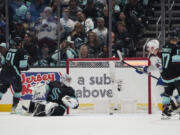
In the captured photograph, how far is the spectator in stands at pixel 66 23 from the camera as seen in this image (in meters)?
10.3

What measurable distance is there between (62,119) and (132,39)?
2.79 meters

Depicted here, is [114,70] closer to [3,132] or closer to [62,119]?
[62,119]

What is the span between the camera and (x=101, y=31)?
10.0 m

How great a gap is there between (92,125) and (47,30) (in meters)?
3.70

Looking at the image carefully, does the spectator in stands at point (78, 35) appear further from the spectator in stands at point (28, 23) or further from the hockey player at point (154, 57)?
the hockey player at point (154, 57)

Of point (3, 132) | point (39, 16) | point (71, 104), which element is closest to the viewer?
point (3, 132)

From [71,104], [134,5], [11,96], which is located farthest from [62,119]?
[134,5]

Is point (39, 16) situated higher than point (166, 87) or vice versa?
point (39, 16)

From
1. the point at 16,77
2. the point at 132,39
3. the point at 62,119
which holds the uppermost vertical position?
the point at 132,39

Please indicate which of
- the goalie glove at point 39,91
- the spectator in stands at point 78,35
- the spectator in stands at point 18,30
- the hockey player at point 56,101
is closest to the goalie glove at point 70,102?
the hockey player at point 56,101

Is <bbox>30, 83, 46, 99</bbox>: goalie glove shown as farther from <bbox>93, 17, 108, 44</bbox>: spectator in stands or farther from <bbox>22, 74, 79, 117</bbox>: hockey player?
<bbox>93, 17, 108, 44</bbox>: spectator in stands

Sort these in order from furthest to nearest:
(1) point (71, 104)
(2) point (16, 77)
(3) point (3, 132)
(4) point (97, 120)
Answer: (2) point (16, 77) → (1) point (71, 104) → (4) point (97, 120) → (3) point (3, 132)

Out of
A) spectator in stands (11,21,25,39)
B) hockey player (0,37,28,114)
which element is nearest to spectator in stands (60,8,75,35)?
spectator in stands (11,21,25,39)

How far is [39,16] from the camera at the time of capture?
10.6 meters
